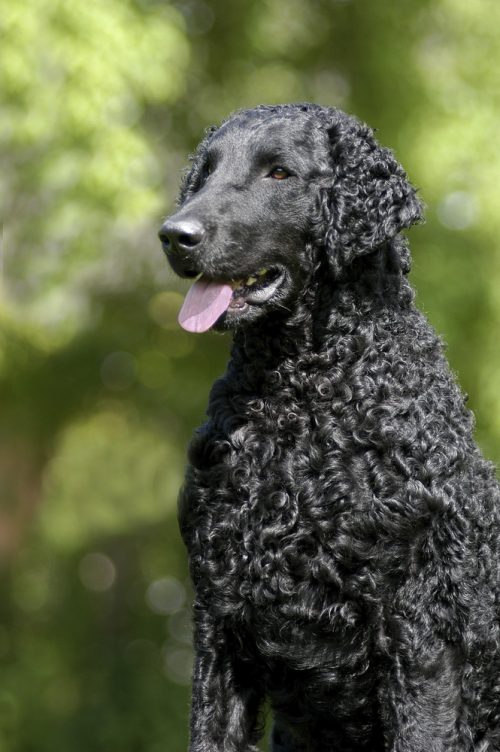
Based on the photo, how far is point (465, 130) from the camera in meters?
9.48

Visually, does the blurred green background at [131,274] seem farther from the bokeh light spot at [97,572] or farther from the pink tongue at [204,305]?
the pink tongue at [204,305]

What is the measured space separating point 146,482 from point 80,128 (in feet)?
14.5

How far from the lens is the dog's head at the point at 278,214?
138 inches

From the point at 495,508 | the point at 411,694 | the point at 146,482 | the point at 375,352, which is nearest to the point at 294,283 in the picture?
the point at 375,352

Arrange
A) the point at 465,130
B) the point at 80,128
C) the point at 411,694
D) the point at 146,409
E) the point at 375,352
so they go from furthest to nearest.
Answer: the point at 146,409, the point at 465,130, the point at 80,128, the point at 375,352, the point at 411,694

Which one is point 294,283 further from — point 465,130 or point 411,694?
point 465,130

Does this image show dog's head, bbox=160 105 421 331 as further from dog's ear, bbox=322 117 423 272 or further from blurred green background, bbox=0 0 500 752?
blurred green background, bbox=0 0 500 752

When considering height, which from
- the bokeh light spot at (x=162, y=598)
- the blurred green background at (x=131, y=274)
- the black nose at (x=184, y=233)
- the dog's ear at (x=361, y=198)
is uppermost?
the blurred green background at (x=131, y=274)

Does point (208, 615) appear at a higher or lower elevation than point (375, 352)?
lower

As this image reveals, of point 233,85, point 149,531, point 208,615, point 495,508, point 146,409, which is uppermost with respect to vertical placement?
point 233,85

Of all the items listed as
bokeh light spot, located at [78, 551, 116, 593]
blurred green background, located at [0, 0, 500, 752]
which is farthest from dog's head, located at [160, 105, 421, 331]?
bokeh light spot, located at [78, 551, 116, 593]

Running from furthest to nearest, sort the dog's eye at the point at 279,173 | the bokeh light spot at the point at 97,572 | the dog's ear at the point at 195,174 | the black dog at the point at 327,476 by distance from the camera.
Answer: the bokeh light spot at the point at 97,572, the dog's ear at the point at 195,174, the dog's eye at the point at 279,173, the black dog at the point at 327,476

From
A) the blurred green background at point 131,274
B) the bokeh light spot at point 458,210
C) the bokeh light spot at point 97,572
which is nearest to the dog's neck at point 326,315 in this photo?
the blurred green background at point 131,274

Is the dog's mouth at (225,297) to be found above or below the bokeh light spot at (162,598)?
below
